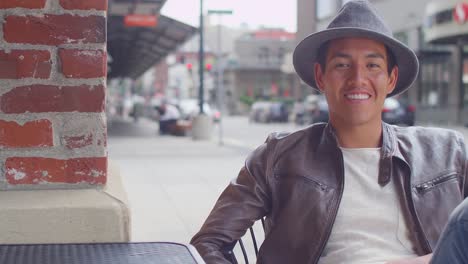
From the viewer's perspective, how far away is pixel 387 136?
2.50 m

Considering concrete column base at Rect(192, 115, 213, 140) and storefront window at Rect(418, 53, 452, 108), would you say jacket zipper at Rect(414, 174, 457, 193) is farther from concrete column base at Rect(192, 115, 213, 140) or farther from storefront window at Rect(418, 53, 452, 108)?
storefront window at Rect(418, 53, 452, 108)

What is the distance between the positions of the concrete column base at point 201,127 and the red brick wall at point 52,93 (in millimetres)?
18546

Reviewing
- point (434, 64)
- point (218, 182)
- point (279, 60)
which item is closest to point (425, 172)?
point (218, 182)

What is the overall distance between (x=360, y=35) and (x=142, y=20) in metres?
16.9

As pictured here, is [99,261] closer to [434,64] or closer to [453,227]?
[453,227]

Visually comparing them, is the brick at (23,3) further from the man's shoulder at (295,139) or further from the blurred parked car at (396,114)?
the blurred parked car at (396,114)

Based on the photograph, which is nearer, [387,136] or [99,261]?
[99,261]

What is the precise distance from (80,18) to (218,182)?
7.74m

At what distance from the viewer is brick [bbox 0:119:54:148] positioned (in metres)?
2.34

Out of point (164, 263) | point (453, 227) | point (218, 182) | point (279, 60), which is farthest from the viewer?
point (279, 60)

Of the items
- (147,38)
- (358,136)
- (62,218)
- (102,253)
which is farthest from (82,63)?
(147,38)

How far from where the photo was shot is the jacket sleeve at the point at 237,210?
2309 mm

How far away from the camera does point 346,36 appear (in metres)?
2.45

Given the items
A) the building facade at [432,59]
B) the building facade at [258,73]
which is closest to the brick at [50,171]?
the building facade at [432,59]
